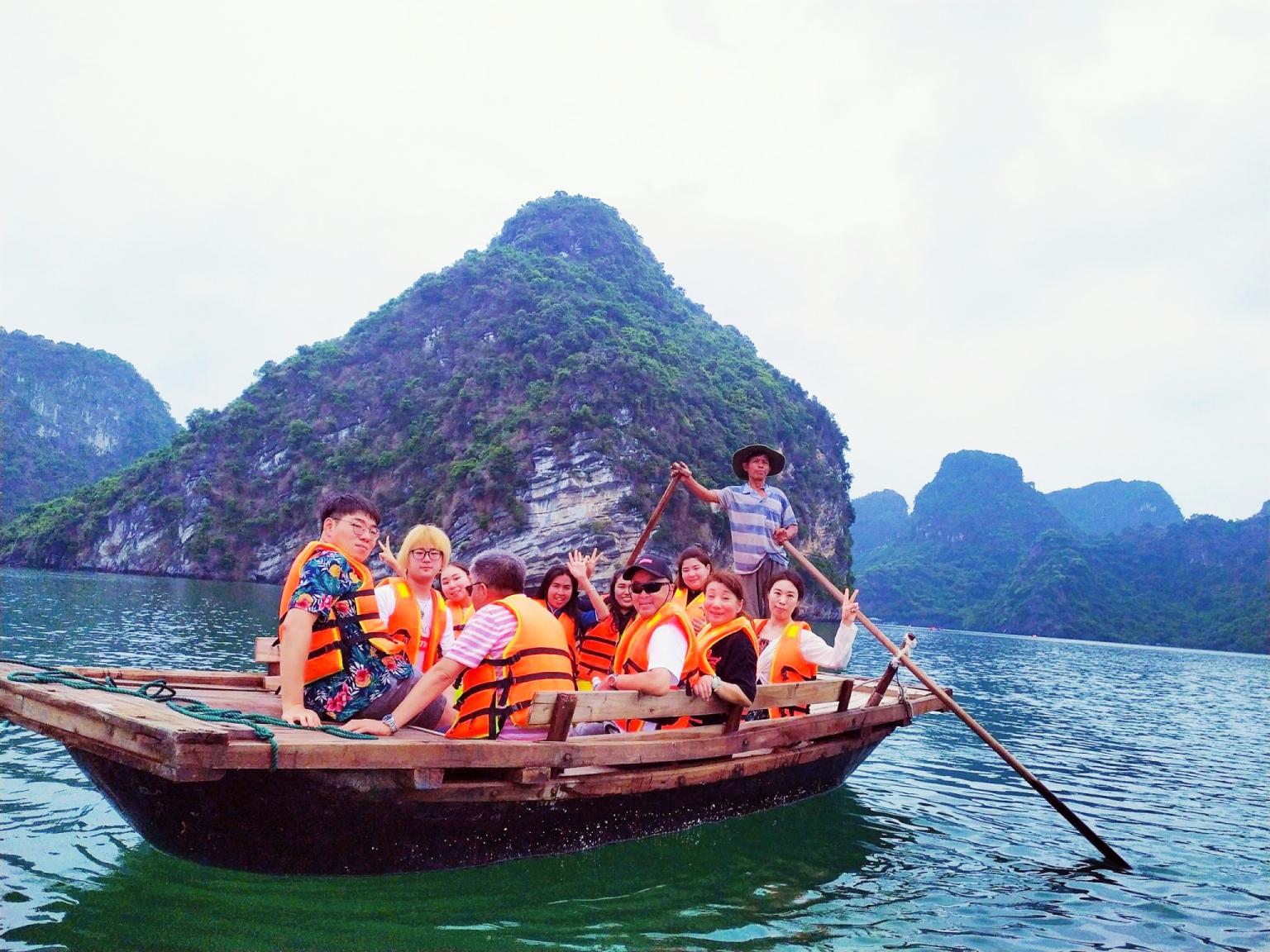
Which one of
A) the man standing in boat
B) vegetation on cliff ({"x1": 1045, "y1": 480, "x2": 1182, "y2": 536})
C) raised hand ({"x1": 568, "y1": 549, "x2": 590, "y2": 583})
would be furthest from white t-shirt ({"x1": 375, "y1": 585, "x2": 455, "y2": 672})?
vegetation on cliff ({"x1": 1045, "y1": 480, "x2": 1182, "y2": 536})

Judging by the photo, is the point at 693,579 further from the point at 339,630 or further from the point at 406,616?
the point at 339,630

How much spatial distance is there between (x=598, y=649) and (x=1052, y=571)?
302 feet

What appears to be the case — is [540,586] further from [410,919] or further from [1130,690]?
[1130,690]

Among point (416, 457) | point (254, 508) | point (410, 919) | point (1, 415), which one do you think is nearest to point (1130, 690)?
point (410, 919)

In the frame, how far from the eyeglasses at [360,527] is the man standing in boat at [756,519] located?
12.0ft

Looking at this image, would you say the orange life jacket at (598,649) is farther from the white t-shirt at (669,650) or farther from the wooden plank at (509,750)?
the white t-shirt at (669,650)

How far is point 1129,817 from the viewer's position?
793cm

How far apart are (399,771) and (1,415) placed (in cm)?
9734

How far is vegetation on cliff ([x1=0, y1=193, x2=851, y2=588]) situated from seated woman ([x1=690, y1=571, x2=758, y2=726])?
45.3 m

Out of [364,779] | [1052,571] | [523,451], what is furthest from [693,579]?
[1052,571]

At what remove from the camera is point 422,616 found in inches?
211

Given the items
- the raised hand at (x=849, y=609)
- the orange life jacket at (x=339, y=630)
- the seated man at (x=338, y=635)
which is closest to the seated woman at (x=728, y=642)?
the raised hand at (x=849, y=609)

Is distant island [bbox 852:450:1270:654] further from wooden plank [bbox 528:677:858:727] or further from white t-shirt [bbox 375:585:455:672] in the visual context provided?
white t-shirt [bbox 375:585:455:672]

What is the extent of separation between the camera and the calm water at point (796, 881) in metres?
3.90
